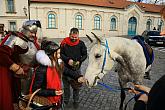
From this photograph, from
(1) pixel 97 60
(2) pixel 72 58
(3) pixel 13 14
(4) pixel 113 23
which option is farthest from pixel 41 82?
(4) pixel 113 23

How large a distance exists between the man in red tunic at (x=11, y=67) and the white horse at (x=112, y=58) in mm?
1034

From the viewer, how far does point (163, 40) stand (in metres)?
21.0

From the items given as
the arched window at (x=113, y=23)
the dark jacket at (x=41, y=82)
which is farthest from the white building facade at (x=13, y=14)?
the dark jacket at (x=41, y=82)

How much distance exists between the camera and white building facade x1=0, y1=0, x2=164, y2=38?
105ft

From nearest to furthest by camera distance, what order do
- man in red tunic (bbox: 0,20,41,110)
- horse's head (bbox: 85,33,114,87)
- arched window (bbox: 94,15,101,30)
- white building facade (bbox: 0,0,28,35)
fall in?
man in red tunic (bbox: 0,20,41,110) < horse's head (bbox: 85,33,114,87) < white building facade (bbox: 0,0,28,35) < arched window (bbox: 94,15,101,30)

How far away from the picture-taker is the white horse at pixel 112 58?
3350 millimetres

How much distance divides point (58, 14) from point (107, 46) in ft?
98.4

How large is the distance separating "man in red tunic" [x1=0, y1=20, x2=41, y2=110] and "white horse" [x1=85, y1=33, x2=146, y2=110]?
1034 millimetres

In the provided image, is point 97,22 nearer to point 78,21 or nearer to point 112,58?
point 78,21

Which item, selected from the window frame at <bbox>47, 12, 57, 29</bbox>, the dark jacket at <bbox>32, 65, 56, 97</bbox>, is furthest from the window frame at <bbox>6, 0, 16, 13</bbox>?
the dark jacket at <bbox>32, 65, 56, 97</bbox>

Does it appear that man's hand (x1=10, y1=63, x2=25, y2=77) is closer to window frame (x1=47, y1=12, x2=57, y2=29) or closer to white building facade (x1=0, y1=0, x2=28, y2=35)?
window frame (x1=47, y1=12, x2=57, y2=29)

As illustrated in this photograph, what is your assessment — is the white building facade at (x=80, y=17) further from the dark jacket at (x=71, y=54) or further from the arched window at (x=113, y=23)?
the dark jacket at (x=71, y=54)

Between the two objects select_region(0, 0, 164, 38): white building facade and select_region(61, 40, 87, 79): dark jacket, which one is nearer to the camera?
select_region(61, 40, 87, 79): dark jacket

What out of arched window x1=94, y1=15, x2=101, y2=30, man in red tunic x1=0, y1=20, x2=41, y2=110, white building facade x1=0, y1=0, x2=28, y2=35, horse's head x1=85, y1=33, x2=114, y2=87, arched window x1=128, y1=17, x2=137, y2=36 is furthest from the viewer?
arched window x1=128, y1=17, x2=137, y2=36
